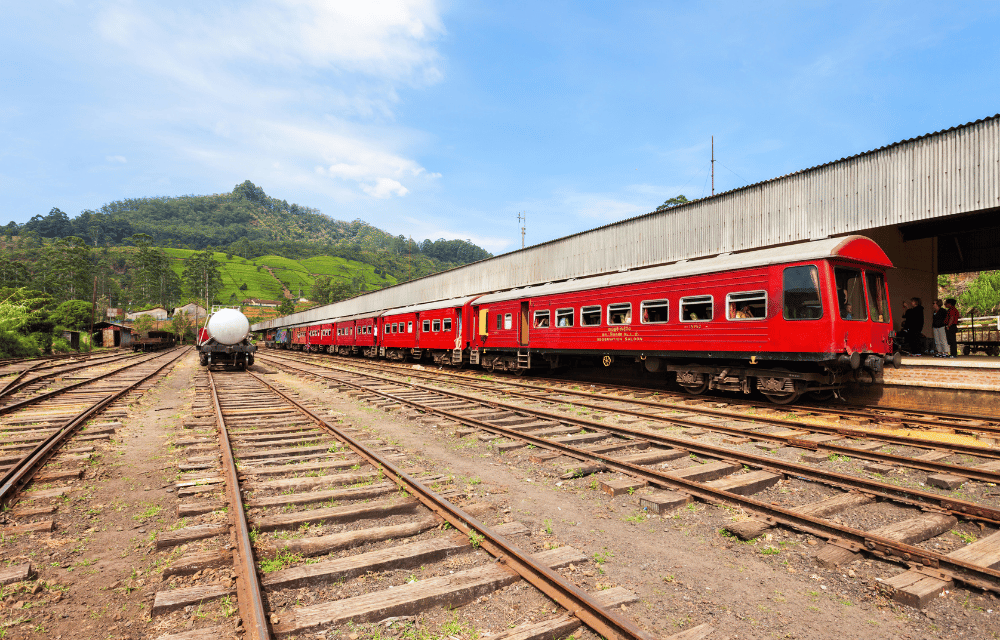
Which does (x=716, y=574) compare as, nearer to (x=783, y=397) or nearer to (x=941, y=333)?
(x=783, y=397)

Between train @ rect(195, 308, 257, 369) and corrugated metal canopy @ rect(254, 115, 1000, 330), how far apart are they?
16.3 m

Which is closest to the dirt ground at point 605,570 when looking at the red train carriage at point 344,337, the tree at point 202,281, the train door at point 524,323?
the train door at point 524,323

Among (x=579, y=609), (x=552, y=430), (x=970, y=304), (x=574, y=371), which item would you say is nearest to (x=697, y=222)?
(x=574, y=371)

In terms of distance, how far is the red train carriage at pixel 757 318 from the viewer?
10289 mm

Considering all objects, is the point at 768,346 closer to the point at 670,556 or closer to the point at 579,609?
the point at 670,556

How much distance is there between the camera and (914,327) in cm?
1551

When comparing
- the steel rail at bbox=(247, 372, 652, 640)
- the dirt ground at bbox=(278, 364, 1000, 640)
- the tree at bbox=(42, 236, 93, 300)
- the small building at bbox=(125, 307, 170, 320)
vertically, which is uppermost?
the tree at bbox=(42, 236, 93, 300)

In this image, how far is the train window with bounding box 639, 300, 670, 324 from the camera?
13359mm

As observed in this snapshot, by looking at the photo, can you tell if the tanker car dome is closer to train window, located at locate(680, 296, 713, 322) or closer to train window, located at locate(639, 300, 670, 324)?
train window, located at locate(639, 300, 670, 324)

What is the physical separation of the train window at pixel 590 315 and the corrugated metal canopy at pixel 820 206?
19.2 feet

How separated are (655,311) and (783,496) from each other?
8.50 m

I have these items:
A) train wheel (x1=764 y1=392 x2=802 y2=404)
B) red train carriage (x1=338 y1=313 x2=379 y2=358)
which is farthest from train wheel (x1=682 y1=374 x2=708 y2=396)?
red train carriage (x1=338 y1=313 x2=379 y2=358)

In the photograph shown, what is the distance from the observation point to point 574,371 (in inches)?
828

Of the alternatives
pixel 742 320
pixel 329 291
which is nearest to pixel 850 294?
pixel 742 320
